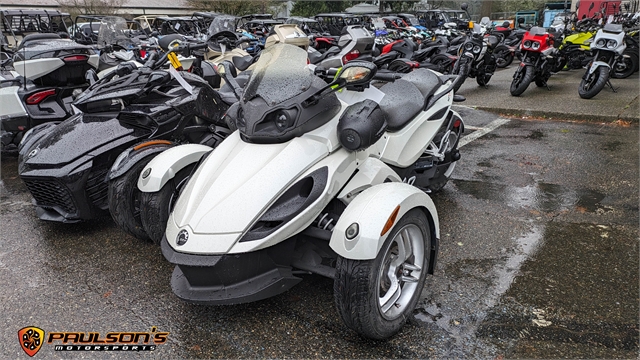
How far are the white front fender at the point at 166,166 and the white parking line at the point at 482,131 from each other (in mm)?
3996

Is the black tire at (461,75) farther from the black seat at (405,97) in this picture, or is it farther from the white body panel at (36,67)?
the white body panel at (36,67)

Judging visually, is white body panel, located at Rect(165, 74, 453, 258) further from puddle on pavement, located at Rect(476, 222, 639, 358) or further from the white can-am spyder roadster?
puddle on pavement, located at Rect(476, 222, 639, 358)

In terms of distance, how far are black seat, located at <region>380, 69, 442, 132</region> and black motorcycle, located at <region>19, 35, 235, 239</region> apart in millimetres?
1548

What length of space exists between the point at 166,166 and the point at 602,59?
8.59 m

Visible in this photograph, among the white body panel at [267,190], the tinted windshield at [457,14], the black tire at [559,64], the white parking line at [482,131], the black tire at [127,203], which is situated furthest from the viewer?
the tinted windshield at [457,14]

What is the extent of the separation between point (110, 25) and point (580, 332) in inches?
315

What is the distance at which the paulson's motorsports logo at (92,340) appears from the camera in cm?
256

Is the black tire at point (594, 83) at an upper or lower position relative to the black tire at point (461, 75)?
lower

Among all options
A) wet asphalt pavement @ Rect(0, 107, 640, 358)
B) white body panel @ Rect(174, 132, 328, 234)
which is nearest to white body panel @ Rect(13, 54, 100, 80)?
wet asphalt pavement @ Rect(0, 107, 640, 358)

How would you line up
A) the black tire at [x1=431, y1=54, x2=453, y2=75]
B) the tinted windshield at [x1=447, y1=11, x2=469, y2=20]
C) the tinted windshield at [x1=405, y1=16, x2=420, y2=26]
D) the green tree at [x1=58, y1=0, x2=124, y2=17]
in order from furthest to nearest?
the green tree at [x1=58, y1=0, x2=124, y2=17] < the tinted windshield at [x1=447, y1=11, x2=469, y2=20] < the tinted windshield at [x1=405, y1=16, x2=420, y2=26] < the black tire at [x1=431, y1=54, x2=453, y2=75]

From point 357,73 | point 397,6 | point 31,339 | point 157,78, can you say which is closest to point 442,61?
point 157,78

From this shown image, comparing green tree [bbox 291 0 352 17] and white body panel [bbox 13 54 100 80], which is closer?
white body panel [bbox 13 54 100 80]

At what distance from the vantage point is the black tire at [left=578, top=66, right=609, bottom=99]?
8.14m

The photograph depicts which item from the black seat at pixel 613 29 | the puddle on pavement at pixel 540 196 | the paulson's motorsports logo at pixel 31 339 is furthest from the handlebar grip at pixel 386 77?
the black seat at pixel 613 29
